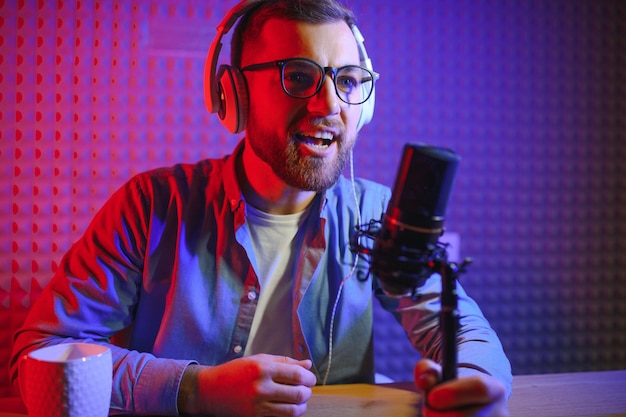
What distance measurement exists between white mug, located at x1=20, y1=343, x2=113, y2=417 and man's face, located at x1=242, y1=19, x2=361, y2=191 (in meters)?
0.74

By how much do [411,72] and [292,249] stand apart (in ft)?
3.39

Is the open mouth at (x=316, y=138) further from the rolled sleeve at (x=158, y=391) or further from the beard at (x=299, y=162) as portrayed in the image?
the rolled sleeve at (x=158, y=391)

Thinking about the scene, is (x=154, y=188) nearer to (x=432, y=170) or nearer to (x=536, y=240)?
(x=432, y=170)

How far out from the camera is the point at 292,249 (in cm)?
163

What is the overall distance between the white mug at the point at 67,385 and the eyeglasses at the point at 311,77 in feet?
2.64

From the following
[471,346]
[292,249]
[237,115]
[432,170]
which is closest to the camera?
[432,170]

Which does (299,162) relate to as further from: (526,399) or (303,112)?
(526,399)

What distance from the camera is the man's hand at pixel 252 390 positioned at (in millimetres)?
1072

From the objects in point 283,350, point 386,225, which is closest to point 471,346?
point 283,350

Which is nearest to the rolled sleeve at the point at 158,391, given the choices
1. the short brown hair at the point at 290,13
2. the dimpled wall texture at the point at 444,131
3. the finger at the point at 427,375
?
the finger at the point at 427,375

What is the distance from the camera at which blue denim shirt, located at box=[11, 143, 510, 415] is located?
1.40 meters

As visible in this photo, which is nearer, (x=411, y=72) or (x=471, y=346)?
(x=471, y=346)

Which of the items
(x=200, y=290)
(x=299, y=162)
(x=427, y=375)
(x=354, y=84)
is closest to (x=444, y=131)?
(x=354, y=84)

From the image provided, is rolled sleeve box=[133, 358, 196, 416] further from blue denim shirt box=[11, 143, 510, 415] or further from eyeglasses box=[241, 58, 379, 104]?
eyeglasses box=[241, 58, 379, 104]
